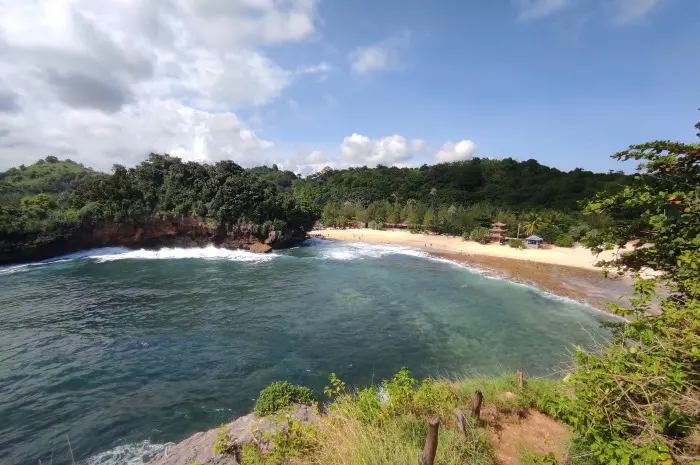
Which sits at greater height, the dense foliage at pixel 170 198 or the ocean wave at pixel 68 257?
the dense foliage at pixel 170 198

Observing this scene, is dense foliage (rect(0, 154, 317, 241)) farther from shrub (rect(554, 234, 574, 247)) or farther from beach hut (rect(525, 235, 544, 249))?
shrub (rect(554, 234, 574, 247))

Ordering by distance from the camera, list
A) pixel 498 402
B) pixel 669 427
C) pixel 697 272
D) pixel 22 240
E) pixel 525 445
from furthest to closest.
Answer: pixel 22 240
pixel 498 402
pixel 525 445
pixel 697 272
pixel 669 427

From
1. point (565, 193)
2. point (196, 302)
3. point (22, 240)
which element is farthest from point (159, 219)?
point (565, 193)

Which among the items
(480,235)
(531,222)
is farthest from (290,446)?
(531,222)

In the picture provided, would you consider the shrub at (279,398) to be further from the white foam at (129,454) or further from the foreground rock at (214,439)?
the white foam at (129,454)

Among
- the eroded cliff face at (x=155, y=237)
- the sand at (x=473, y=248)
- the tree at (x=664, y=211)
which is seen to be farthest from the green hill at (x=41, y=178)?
the tree at (x=664, y=211)

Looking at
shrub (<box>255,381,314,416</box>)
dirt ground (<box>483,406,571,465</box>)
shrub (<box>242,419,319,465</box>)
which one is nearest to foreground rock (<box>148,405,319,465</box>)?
shrub (<box>255,381,314,416</box>)

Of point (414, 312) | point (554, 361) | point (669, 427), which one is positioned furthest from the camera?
point (414, 312)

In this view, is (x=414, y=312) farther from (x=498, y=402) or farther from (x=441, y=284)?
(x=498, y=402)
